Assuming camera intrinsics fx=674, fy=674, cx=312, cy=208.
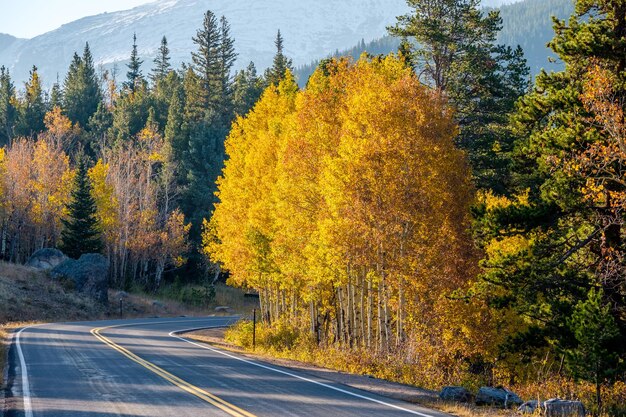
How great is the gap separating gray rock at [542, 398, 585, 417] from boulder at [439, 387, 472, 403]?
2046mm

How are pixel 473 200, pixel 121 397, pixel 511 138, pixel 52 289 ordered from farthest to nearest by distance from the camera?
1. pixel 52 289
2. pixel 511 138
3. pixel 473 200
4. pixel 121 397

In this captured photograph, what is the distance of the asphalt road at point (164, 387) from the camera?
1279 centimetres

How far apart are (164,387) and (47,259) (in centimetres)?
4481

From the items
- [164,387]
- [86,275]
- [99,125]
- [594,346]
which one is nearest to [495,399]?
[594,346]

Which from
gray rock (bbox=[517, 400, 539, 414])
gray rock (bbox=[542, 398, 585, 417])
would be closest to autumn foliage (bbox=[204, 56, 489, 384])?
gray rock (bbox=[517, 400, 539, 414])

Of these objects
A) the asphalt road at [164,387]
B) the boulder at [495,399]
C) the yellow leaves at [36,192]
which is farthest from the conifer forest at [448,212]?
the yellow leaves at [36,192]

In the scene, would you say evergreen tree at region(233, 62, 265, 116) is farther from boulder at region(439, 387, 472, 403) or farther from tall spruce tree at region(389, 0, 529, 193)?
boulder at region(439, 387, 472, 403)

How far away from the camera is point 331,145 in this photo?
27.0 m

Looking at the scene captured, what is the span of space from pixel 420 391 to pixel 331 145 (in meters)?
12.9

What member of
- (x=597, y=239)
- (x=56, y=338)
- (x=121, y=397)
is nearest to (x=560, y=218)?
(x=597, y=239)

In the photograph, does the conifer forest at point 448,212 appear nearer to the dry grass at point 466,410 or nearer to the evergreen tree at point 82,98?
the dry grass at point 466,410

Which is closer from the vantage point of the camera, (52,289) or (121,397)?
(121,397)

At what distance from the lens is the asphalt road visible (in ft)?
42.0

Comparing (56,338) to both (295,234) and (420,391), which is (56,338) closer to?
(295,234)
